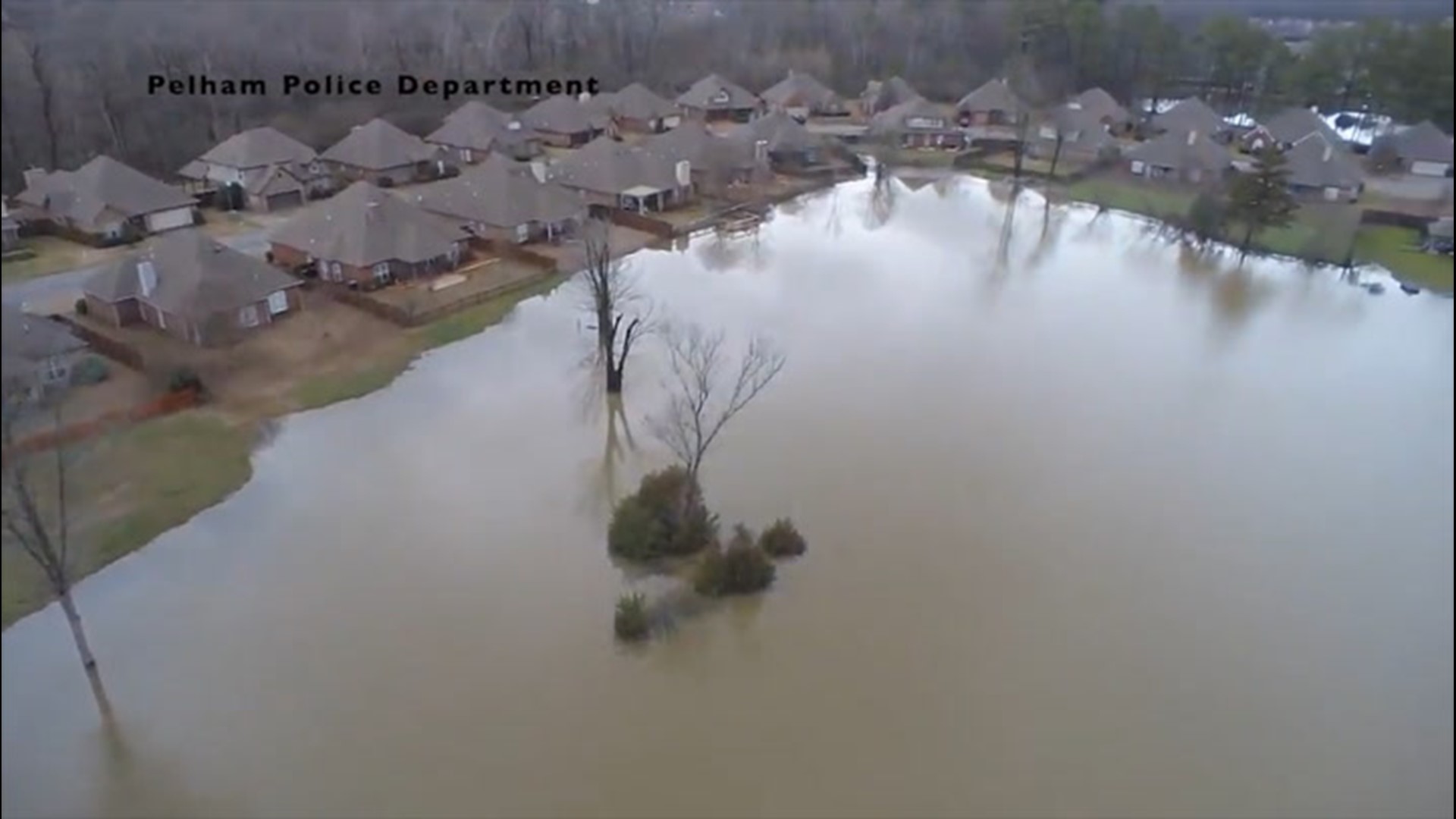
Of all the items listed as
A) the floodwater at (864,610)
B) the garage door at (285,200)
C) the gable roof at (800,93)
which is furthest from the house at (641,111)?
the floodwater at (864,610)

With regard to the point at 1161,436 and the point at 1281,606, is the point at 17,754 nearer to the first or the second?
the point at 1281,606

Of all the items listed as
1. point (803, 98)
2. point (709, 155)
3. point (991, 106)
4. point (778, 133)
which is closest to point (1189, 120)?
point (991, 106)

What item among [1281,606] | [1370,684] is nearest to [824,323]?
[1281,606]

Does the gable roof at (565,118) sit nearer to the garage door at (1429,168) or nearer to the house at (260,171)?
the house at (260,171)

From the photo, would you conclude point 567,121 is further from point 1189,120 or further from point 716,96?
point 1189,120

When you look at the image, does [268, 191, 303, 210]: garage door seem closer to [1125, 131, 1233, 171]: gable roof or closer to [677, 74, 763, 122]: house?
[677, 74, 763, 122]: house
